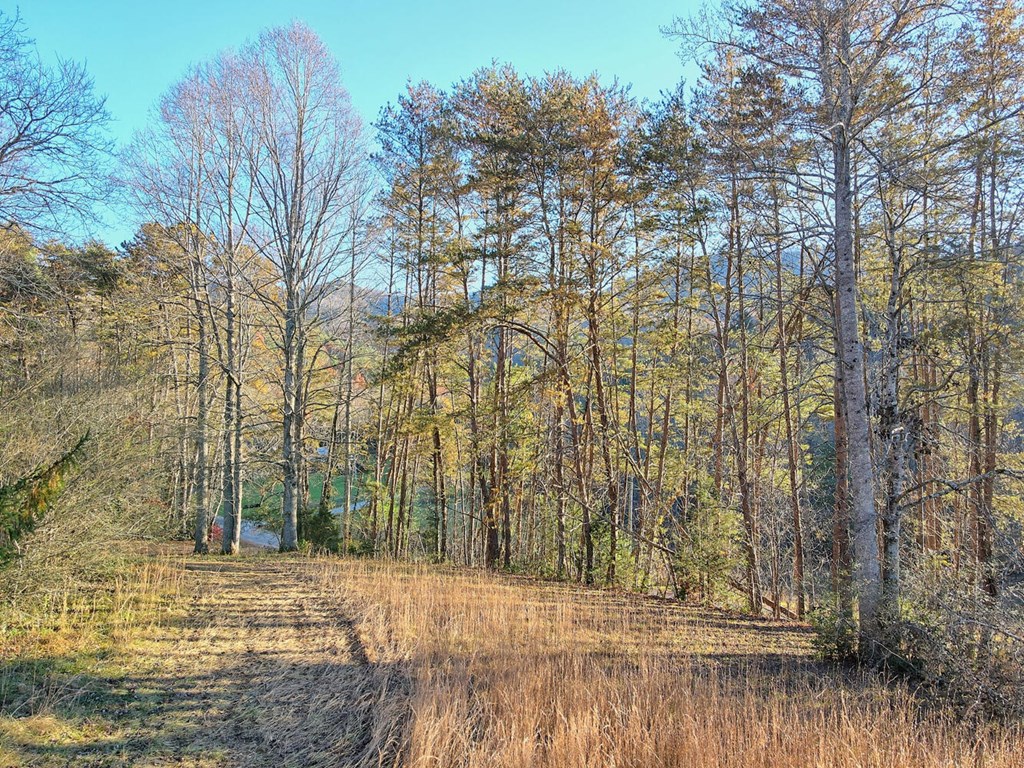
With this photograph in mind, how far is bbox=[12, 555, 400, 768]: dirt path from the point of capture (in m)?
3.52

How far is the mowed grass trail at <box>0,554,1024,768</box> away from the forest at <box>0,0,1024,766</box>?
0.21 meters

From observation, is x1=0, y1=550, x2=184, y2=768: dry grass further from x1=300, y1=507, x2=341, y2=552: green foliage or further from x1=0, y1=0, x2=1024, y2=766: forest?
x1=300, y1=507, x2=341, y2=552: green foliage

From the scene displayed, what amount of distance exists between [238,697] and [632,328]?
11570 mm

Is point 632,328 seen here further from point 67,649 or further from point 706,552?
point 67,649

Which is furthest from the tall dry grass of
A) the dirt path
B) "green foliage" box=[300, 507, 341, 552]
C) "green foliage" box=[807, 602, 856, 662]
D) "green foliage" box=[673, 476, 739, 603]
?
"green foliage" box=[300, 507, 341, 552]

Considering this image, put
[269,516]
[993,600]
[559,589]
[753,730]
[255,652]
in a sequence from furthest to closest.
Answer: [269,516]
[559,589]
[255,652]
[993,600]
[753,730]

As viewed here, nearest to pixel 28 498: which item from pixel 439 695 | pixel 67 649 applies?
pixel 67 649

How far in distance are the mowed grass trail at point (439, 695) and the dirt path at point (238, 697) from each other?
2 cm

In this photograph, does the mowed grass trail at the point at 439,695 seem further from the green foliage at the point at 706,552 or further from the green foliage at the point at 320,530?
the green foliage at the point at 320,530

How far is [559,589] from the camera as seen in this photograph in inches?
375

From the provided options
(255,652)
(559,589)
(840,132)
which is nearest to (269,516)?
(559,589)

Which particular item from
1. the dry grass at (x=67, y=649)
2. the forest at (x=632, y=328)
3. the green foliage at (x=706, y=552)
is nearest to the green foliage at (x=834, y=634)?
the forest at (x=632, y=328)

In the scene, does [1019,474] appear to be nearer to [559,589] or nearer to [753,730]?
[753,730]

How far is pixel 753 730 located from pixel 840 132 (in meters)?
6.66
